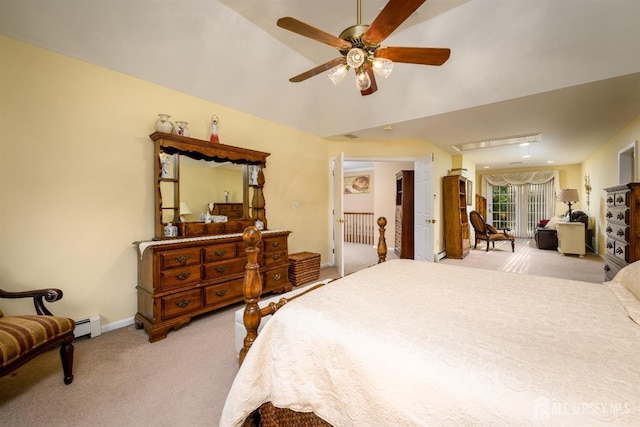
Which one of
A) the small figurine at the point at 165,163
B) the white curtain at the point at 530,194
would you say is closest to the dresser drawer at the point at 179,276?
the small figurine at the point at 165,163

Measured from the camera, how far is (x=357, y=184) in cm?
917

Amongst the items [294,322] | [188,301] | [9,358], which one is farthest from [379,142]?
[9,358]

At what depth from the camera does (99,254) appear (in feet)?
8.27

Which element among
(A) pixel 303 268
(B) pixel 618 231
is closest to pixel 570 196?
(B) pixel 618 231

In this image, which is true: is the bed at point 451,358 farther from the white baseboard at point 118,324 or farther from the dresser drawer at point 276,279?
the white baseboard at point 118,324

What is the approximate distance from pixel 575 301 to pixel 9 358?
3.01 metres

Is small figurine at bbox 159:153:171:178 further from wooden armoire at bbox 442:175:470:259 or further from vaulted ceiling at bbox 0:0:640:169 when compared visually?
wooden armoire at bbox 442:175:470:259

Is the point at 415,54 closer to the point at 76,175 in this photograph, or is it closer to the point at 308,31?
the point at 308,31

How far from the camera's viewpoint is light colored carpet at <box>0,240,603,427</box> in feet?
4.98

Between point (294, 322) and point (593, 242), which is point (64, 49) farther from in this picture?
point (593, 242)

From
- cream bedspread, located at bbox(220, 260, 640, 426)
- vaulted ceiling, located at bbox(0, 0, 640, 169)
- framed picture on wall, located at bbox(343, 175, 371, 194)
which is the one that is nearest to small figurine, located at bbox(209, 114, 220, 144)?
vaulted ceiling, located at bbox(0, 0, 640, 169)

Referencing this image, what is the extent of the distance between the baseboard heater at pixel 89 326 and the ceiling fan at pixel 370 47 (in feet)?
9.69

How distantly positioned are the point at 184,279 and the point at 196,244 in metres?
0.35

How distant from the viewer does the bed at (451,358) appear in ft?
2.32
